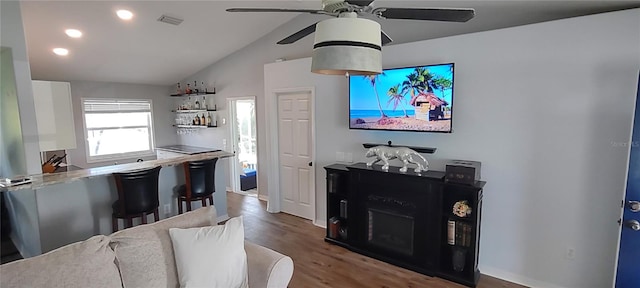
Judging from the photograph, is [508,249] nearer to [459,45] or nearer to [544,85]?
[544,85]

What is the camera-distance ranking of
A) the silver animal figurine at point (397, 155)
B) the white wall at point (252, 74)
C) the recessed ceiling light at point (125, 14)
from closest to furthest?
the silver animal figurine at point (397, 155) → the recessed ceiling light at point (125, 14) → the white wall at point (252, 74)

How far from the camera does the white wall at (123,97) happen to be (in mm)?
5762

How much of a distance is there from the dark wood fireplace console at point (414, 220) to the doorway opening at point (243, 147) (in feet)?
9.40

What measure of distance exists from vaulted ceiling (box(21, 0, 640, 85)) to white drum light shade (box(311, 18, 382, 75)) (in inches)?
89.4

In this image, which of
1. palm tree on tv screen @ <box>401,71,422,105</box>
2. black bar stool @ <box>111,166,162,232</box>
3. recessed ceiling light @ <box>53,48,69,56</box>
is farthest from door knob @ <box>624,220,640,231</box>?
recessed ceiling light @ <box>53,48,69,56</box>

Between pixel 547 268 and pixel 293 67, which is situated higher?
pixel 293 67

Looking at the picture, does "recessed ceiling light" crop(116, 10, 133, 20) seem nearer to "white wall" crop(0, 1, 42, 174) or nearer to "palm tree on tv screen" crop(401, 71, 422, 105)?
"white wall" crop(0, 1, 42, 174)

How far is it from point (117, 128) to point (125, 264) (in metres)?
5.65

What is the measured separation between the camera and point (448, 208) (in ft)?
10.3

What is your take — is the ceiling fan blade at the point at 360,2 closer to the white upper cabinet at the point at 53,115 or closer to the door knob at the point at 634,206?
the door knob at the point at 634,206

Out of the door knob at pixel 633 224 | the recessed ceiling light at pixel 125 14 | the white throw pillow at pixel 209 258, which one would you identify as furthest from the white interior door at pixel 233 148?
the door knob at pixel 633 224

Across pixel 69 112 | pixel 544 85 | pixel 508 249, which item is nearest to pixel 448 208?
pixel 508 249

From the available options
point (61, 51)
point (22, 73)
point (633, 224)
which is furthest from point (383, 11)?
point (61, 51)

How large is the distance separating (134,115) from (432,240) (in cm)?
645
